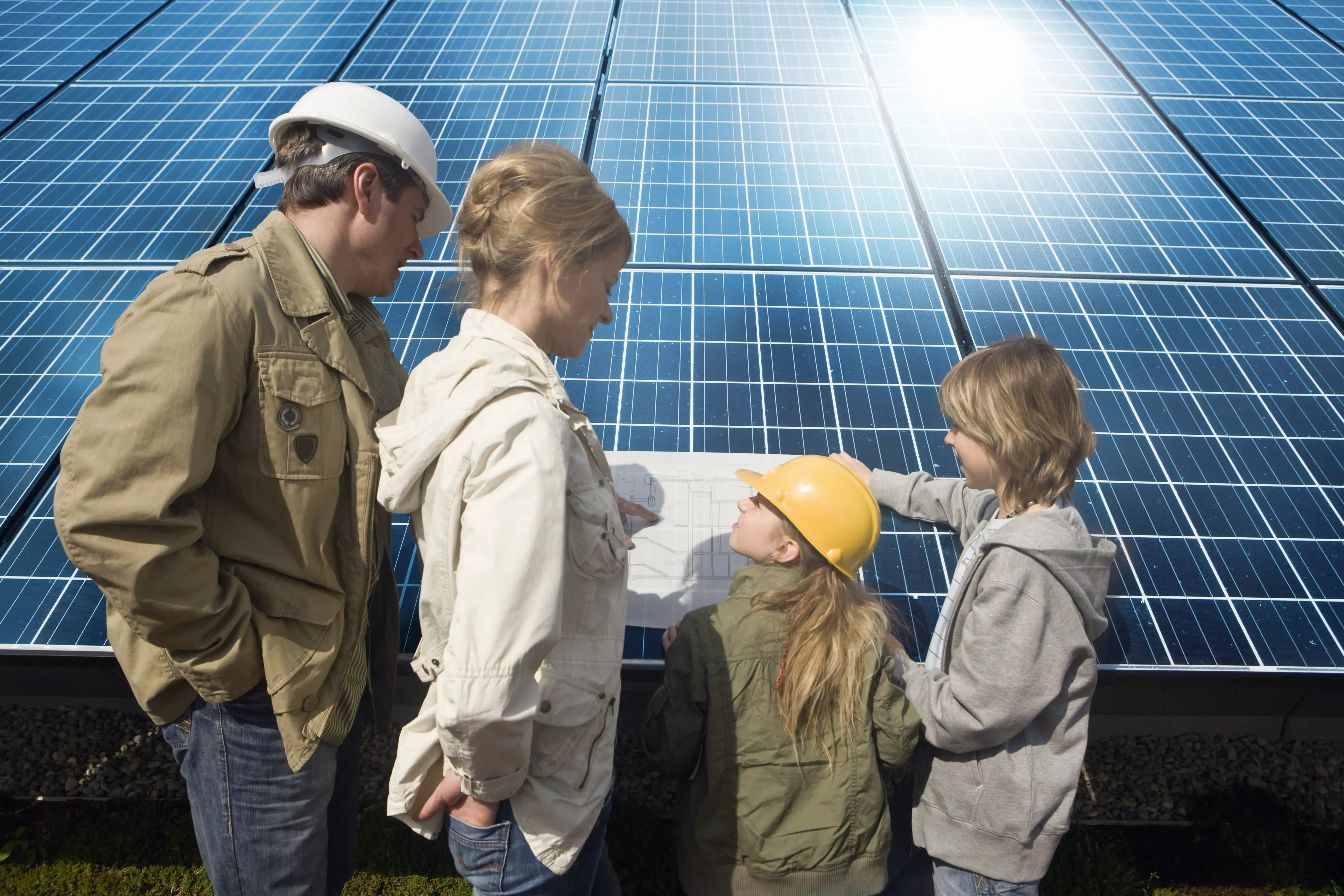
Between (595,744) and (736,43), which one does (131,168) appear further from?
(595,744)

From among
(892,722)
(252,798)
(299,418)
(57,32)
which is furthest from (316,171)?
(57,32)

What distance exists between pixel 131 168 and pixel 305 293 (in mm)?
3169

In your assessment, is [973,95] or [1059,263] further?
[973,95]

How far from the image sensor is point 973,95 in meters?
4.91

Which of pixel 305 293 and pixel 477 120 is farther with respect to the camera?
pixel 477 120

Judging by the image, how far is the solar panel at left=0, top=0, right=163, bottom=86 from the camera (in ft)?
16.9

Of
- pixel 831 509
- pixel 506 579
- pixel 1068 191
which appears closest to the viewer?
pixel 506 579

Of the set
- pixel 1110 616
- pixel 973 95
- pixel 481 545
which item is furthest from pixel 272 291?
pixel 973 95

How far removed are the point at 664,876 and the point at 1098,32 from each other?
5871 millimetres

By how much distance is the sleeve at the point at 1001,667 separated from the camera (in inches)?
80.8

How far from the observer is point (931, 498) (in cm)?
272

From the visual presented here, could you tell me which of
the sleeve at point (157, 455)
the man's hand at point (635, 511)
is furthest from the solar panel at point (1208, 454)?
the sleeve at point (157, 455)

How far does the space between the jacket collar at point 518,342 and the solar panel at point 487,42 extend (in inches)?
144

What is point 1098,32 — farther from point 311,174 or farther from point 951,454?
point 311,174
